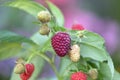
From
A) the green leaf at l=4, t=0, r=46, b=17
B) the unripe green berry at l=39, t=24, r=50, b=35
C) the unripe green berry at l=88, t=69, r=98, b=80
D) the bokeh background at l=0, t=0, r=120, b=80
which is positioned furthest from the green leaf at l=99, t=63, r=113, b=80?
the bokeh background at l=0, t=0, r=120, b=80

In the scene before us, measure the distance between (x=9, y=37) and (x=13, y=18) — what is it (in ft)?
3.13

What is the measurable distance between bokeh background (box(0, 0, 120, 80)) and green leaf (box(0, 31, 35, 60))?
0.56m

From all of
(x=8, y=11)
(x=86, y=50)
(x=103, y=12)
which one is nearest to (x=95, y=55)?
(x=86, y=50)

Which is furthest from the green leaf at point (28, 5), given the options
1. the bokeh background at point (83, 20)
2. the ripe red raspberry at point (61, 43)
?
the bokeh background at point (83, 20)

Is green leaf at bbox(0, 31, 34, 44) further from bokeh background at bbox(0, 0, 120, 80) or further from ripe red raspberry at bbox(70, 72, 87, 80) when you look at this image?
bokeh background at bbox(0, 0, 120, 80)

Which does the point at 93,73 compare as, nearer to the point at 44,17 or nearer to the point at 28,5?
the point at 44,17

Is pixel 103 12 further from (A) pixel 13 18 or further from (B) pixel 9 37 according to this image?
(B) pixel 9 37

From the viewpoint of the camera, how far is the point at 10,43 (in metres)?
1.40

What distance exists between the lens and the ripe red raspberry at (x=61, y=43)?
3.77ft

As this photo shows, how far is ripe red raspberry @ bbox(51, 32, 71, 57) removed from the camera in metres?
1.15

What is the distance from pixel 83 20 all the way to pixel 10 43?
0.94 meters

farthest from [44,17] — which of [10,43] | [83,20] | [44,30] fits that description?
[83,20]

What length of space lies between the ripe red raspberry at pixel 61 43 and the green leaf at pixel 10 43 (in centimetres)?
14

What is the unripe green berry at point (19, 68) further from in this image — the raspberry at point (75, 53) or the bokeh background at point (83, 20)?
the bokeh background at point (83, 20)
